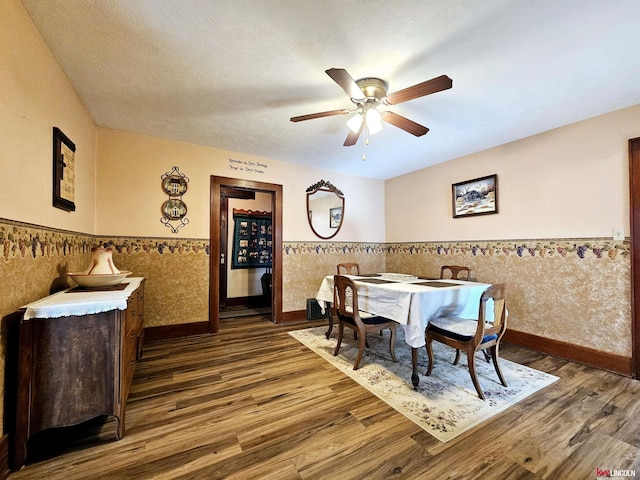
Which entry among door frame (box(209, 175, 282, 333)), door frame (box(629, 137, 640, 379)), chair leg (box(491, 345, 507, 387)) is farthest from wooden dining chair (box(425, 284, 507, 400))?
door frame (box(209, 175, 282, 333))

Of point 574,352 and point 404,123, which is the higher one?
point 404,123

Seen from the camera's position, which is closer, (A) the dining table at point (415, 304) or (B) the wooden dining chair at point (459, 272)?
(A) the dining table at point (415, 304)

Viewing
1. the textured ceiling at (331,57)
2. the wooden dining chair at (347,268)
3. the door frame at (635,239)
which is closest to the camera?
the textured ceiling at (331,57)

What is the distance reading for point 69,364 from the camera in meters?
1.45

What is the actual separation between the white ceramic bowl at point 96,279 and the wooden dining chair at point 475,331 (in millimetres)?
2524

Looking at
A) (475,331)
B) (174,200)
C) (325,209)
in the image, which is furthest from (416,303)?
(174,200)

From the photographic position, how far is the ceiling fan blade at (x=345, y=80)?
1.59 meters

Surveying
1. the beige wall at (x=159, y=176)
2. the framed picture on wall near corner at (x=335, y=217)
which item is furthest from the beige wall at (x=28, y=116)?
the framed picture on wall near corner at (x=335, y=217)

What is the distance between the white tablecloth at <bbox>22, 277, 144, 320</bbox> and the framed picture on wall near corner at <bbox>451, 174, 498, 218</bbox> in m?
3.99

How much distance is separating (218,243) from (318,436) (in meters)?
2.68

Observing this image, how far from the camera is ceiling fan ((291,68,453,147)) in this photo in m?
1.69

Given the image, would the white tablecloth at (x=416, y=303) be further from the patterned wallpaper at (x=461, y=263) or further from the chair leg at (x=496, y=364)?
the patterned wallpaper at (x=461, y=263)

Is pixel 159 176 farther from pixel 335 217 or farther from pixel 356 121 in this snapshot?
pixel 335 217

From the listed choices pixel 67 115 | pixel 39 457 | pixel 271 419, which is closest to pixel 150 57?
pixel 67 115
